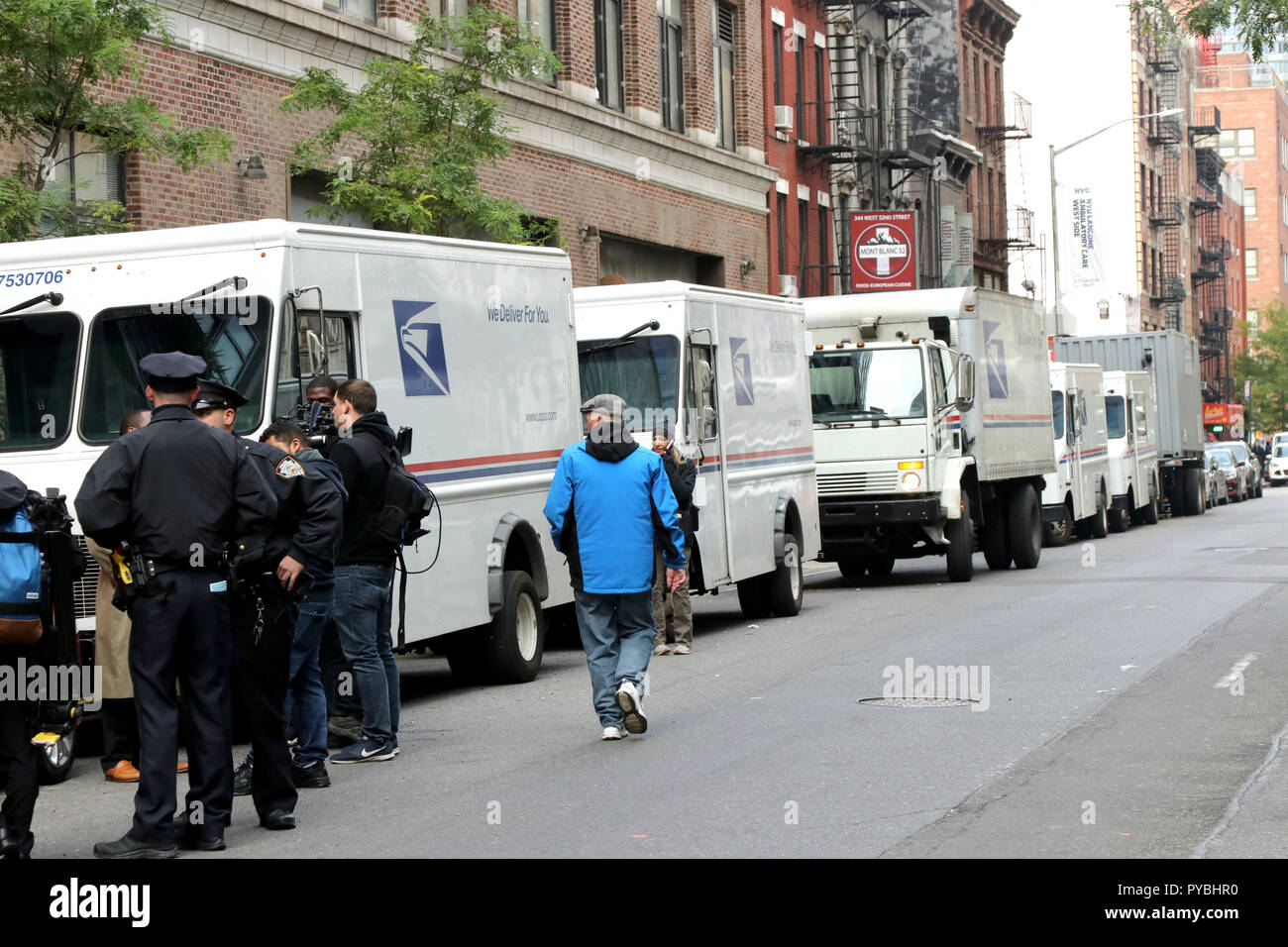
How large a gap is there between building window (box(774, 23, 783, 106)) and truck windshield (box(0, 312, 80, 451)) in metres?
26.4

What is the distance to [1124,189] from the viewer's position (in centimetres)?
7169

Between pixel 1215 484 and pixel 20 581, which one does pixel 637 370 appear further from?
pixel 1215 484

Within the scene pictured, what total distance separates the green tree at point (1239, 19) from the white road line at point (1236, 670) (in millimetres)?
4991

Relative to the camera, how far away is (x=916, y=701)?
11250 mm

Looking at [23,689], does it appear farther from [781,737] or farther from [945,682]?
[945,682]

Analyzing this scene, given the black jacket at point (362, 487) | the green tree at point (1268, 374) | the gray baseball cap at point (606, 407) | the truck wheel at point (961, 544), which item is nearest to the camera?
the black jacket at point (362, 487)

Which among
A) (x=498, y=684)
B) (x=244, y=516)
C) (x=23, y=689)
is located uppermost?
(x=244, y=516)

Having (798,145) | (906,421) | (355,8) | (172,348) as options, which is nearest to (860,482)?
(906,421)

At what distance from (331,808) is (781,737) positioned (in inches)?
107

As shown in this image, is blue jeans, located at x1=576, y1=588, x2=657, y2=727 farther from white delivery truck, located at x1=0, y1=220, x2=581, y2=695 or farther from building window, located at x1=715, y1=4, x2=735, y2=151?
building window, located at x1=715, y1=4, x2=735, y2=151

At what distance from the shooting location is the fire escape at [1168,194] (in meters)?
73.9

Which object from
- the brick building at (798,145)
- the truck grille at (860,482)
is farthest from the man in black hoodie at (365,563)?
the brick building at (798,145)

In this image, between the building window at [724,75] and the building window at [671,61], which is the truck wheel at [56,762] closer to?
the building window at [671,61]
